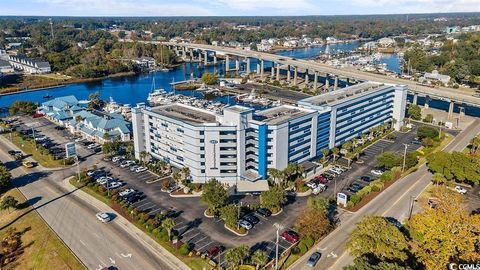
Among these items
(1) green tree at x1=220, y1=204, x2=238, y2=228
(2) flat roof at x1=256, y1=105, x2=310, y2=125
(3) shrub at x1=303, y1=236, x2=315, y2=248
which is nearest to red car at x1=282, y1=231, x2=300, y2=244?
(3) shrub at x1=303, y1=236, x2=315, y2=248

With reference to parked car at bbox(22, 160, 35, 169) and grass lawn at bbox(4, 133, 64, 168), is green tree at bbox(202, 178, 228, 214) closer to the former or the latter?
grass lawn at bbox(4, 133, 64, 168)

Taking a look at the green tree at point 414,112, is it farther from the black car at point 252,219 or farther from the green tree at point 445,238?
the black car at point 252,219

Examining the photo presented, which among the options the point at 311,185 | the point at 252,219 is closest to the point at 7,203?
the point at 252,219

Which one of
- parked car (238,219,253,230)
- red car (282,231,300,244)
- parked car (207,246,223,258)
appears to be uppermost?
parked car (238,219,253,230)

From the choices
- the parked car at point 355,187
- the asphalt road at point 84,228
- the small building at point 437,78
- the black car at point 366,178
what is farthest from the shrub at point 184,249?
the small building at point 437,78

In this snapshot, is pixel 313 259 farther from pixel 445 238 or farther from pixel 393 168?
pixel 393 168
